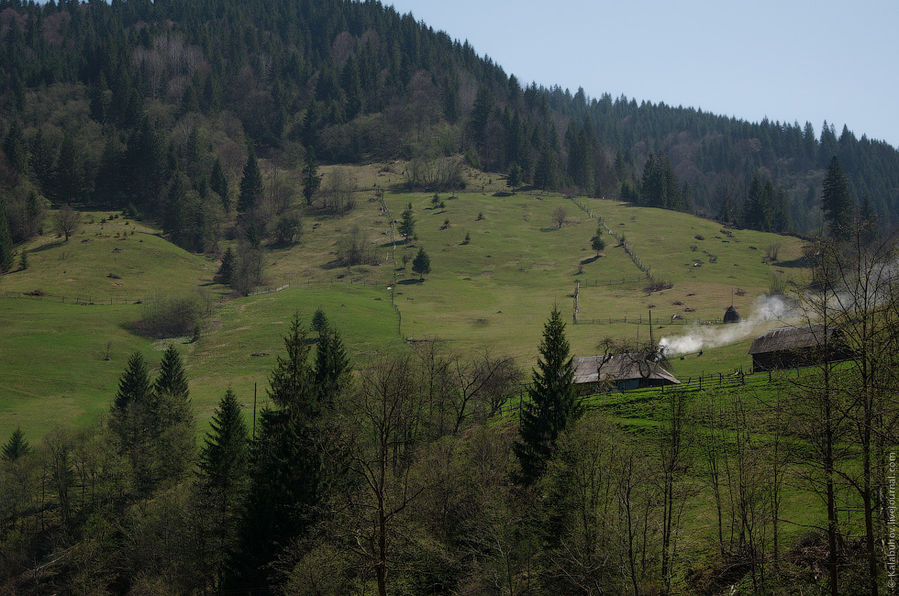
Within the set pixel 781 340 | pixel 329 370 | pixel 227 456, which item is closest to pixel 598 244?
pixel 781 340

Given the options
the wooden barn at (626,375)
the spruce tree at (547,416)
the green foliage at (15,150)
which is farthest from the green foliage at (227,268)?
the spruce tree at (547,416)

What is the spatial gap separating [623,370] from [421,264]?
80630mm

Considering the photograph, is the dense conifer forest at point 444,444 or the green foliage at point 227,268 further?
the green foliage at point 227,268

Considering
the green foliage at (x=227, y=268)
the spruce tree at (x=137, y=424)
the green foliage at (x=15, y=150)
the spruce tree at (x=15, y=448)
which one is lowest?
the spruce tree at (x=15, y=448)

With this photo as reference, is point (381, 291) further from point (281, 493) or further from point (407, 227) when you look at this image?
point (281, 493)

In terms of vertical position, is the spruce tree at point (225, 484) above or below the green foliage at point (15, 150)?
below

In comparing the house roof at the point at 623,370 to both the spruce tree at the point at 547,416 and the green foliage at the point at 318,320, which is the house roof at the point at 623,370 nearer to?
the spruce tree at the point at 547,416

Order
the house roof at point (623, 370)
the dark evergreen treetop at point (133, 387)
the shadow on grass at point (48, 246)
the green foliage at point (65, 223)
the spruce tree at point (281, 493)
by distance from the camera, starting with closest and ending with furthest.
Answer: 1. the spruce tree at point (281, 493)
2. the house roof at point (623, 370)
3. the dark evergreen treetop at point (133, 387)
4. the shadow on grass at point (48, 246)
5. the green foliage at point (65, 223)

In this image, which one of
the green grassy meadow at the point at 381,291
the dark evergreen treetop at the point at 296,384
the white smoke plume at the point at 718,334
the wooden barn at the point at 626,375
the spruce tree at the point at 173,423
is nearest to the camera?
the dark evergreen treetop at the point at 296,384

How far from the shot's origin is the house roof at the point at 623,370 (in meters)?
A: 60.3

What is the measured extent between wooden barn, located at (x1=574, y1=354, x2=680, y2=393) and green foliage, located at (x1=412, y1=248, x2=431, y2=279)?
7765cm

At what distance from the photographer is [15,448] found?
6719 cm

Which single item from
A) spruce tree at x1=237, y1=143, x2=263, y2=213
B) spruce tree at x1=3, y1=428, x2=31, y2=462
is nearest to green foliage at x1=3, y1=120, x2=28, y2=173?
spruce tree at x1=237, y1=143, x2=263, y2=213

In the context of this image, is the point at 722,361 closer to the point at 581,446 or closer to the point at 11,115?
the point at 581,446
